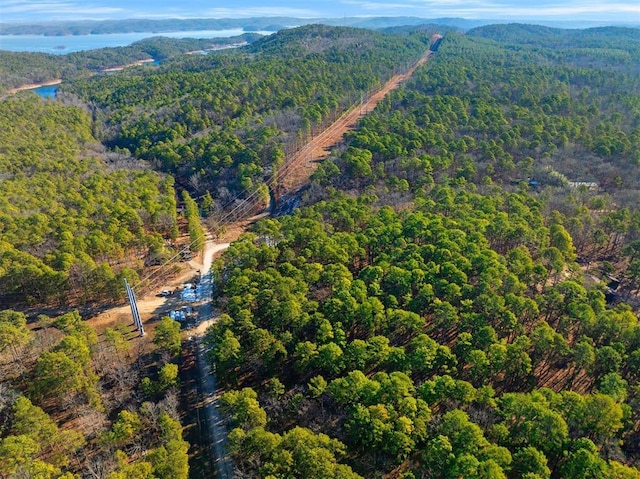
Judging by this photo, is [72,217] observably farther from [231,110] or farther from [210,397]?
[231,110]

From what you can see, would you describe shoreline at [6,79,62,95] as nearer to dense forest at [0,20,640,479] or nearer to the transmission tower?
dense forest at [0,20,640,479]

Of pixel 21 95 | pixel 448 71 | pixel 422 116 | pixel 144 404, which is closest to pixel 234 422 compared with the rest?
pixel 144 404

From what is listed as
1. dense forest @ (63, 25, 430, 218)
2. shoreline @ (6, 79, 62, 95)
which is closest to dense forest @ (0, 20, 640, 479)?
dense forest @ (63, 25, 430, 218)

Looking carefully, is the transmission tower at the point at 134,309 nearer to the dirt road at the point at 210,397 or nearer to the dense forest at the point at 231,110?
the dirt road at the point at 210,397

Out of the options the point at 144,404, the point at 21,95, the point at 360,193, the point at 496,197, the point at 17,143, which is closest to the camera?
the point at 144,404

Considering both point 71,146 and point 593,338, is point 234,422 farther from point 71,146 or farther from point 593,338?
point 71,146

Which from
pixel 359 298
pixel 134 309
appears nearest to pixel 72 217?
pixel 134 309

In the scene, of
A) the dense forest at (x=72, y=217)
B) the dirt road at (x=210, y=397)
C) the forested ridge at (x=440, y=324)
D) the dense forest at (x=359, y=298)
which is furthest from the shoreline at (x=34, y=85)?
the dirt road at (x=210, y=397)
